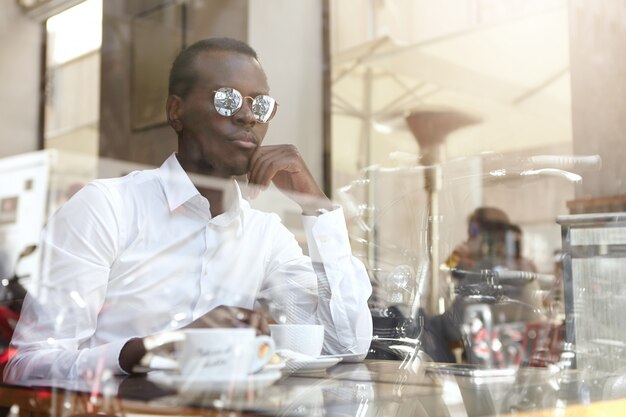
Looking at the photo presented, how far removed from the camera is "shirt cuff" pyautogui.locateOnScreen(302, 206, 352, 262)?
0.68m

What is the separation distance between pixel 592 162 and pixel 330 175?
62 cm

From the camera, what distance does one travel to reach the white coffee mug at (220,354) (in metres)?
0.47

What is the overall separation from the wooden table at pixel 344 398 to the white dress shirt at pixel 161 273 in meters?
0.02

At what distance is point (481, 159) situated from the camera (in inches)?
49.2

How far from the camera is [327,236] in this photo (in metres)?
0.69

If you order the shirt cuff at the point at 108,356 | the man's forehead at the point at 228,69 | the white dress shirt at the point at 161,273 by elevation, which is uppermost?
the man's forehead at the point at 228,69

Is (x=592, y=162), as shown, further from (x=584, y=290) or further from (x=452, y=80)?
(x=452, y=80)

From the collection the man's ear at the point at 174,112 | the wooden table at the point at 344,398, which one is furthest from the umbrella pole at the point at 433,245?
the man's ear at the point at 174,112

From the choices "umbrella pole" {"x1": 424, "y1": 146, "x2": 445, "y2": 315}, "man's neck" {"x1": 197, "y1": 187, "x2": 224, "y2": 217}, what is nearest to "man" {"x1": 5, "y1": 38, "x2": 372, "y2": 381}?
"man's neck" {"x1": 197, "y1": 187, "x2": 224, "y2": 217}

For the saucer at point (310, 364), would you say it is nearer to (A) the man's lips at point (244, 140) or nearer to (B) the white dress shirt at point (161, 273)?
(B) the white dress shirt at point (161, 273)

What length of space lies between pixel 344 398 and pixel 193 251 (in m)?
0.20

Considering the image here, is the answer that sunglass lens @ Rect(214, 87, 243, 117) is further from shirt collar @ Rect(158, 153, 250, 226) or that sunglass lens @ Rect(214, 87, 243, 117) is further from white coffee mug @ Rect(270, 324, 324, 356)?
white coffee mug @ Rect(270, 324, 324, 356)

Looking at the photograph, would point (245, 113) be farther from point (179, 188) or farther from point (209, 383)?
point (209, 383)

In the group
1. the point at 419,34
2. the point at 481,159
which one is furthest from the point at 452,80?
the point at 481,159
